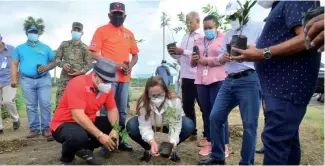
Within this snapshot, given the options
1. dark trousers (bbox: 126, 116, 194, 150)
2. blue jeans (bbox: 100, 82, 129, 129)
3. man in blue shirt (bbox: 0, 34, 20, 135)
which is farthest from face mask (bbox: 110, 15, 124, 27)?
man in blue shirt (bbox: 0, 34, 20, 135)

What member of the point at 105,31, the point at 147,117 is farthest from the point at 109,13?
the point at 147,117

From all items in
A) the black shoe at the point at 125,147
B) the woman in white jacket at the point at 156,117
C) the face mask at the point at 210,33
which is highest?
the face mask at the point at 210,33

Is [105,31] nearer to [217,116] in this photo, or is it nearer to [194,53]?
[194,53]

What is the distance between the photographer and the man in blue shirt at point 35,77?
16.6ft

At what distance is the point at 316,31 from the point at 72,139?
8.28ft

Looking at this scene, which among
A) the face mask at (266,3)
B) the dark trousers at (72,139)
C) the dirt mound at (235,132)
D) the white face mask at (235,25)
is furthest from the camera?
the dirt mound at (235,132)

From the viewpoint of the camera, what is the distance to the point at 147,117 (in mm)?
3484

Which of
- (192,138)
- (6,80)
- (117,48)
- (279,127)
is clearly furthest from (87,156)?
(6,80)

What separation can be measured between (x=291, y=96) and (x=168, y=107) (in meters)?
1.66

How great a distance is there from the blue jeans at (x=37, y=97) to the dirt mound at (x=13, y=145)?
0.40 metres

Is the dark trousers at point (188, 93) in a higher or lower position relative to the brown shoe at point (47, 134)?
higher

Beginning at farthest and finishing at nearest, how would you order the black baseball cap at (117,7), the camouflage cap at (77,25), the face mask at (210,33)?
the camouflage cap at (77,25)
the black baseball cap at (117,7)
the face mask at (210,33)

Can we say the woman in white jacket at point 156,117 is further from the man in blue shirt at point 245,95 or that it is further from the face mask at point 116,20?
the face mask at point 116,20

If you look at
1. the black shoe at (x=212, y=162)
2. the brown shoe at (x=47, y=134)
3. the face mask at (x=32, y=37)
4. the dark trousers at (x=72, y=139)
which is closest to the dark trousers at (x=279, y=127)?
the black shoe at (x=212, y=162)
